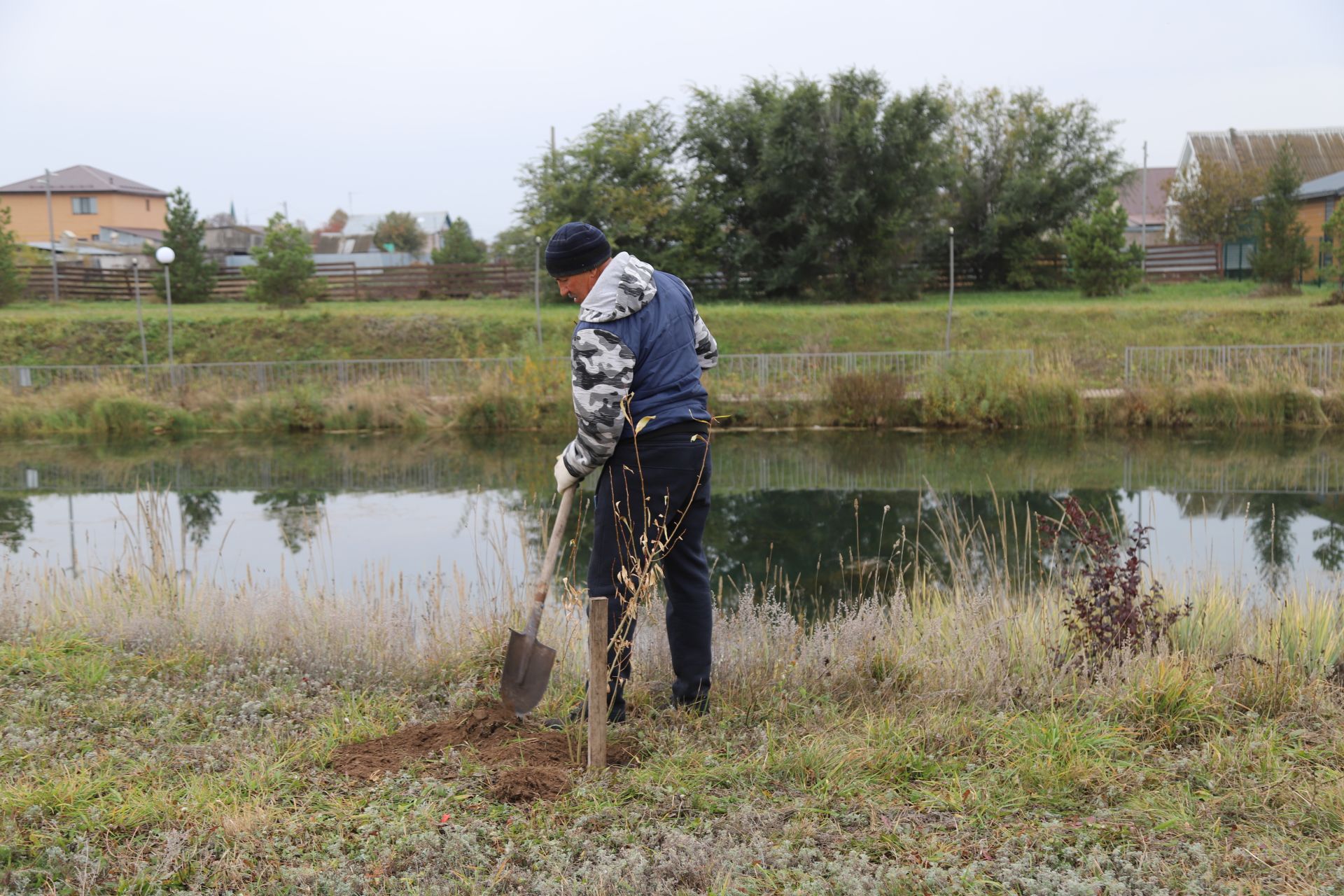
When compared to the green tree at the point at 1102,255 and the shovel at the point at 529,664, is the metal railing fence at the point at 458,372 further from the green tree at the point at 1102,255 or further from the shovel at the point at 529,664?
the shovel at the point at 529,664

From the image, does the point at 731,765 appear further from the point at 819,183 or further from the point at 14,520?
the point at 819,183

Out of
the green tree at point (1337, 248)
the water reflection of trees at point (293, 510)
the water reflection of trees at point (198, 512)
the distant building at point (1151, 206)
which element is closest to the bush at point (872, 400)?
the water reflection of trees at point (293, 510)

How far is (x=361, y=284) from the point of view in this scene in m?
29.1

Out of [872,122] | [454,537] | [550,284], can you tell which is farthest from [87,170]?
[454,537]

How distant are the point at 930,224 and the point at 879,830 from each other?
83.1ft

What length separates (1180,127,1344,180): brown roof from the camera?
41.8 metres

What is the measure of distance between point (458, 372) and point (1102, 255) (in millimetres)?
14535

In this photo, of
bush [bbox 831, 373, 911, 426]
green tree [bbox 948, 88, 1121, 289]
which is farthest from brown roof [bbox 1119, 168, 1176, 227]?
bush [bbox 831, 373, 911, 426]

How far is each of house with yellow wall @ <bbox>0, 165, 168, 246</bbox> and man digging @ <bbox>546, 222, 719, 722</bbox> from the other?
171 ft

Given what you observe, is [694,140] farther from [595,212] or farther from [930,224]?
[930,224]

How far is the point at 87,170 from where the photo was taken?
52.9m

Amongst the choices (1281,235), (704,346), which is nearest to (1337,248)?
(1281,235)

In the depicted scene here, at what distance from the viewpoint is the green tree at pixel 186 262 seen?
28.6m

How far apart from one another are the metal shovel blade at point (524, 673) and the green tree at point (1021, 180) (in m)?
25.0
